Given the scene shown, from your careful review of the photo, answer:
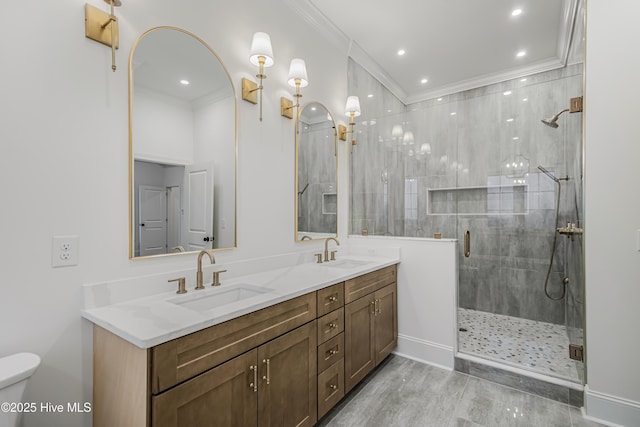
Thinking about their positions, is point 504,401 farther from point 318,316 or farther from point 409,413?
point 318,316

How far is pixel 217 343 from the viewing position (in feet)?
3.94

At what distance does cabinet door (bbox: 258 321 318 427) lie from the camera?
139 centimetres

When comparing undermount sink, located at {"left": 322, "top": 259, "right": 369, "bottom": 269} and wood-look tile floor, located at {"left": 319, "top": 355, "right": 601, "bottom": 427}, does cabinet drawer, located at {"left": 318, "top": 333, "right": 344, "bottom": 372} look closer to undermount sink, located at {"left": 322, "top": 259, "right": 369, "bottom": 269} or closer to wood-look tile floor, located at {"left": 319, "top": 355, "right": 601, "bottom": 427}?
wood-look tile floor, located at {"left": 319, "top": 355, "right": 601, "bottom": 427}

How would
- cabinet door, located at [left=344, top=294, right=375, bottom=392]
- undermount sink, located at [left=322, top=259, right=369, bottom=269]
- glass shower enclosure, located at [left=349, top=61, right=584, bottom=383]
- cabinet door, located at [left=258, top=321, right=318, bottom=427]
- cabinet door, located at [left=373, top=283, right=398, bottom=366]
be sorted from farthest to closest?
glass shower enclosure, located at [left=349, top=61, right=584, bottom=383] → undermount sink, located at [left=322, top=259, right=369, bottom=269] → cabinet door, located at [left=373, top=283, right=398, bottom=366] → cabinet door, located at [left=344, top=294, right=375, bottom=392] → cabinet door, located at [left=258, top=321, right=318, bottom=427]

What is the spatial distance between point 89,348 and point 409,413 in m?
1.85

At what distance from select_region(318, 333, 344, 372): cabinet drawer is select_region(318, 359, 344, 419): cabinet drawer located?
3cm

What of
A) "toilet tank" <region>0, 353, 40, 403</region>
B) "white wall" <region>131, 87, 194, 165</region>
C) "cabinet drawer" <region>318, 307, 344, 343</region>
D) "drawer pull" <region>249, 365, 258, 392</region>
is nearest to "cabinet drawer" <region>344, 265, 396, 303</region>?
"cabinet drawer" <region>318, 307, 344, 343</region>

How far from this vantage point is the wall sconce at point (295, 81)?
7.31 feet

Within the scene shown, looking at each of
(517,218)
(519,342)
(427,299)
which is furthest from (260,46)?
(519,342)

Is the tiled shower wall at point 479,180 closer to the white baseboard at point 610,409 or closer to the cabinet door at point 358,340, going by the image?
the white baseboard at point 610,409

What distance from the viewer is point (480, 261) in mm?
3328

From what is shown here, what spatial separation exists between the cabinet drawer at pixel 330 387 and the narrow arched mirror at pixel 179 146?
99cm

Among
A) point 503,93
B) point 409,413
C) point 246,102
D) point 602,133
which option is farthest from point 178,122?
point 503,93

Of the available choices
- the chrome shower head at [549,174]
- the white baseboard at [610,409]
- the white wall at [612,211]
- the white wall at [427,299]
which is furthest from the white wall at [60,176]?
the chrome shower head at [549,174]
